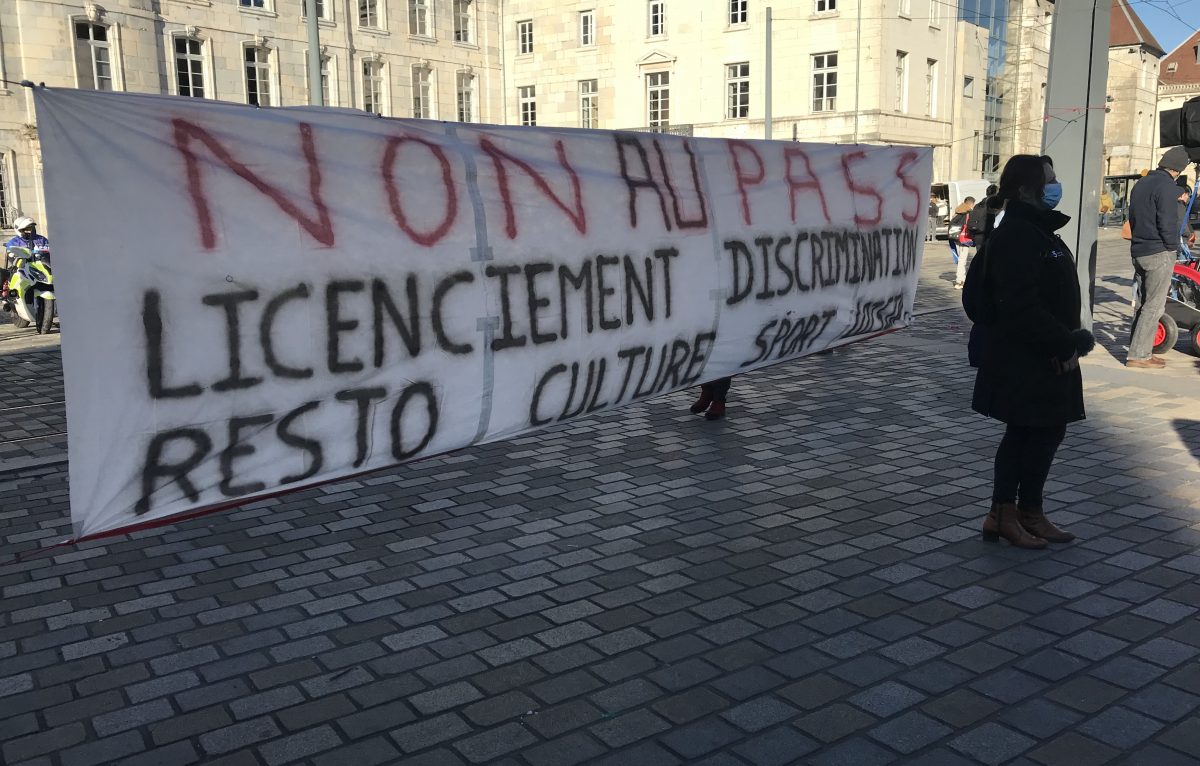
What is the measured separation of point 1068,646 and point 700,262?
9.88 ft

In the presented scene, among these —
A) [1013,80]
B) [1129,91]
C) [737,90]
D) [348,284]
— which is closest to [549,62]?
[737,90]

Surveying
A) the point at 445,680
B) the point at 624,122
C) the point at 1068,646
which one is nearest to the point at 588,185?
the point at 445,680

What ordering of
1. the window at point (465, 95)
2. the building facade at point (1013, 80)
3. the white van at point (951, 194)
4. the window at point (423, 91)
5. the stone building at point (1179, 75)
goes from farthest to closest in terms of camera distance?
the stone building at point (1179, 75), the building facade at point (1013, 80), the window at point (465, 95), the window at point (423, 91), the white van at point (951, 194)

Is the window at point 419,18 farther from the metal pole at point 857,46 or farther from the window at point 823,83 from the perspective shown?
the metal pole at point 857,46

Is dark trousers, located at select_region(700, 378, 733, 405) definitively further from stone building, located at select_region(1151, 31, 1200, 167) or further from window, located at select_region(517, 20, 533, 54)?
stone building, located at select_region(1151, 31, 1200, 167)

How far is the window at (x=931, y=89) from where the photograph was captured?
4431 centimetres

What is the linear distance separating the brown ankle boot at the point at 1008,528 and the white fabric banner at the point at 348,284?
6.20 ft

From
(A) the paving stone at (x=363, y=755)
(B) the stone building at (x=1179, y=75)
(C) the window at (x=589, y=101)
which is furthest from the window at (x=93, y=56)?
(B) the stone building at (x=1179, y=75)

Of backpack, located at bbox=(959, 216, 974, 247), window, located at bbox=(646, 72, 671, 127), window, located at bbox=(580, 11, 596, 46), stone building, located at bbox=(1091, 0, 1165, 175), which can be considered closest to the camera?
backpack, located at bbox=(959, 216, 974, 247)

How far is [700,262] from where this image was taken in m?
6.09

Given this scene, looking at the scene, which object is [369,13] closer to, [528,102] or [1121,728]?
[528,102]

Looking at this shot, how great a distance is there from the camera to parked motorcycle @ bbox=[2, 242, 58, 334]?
1490cm

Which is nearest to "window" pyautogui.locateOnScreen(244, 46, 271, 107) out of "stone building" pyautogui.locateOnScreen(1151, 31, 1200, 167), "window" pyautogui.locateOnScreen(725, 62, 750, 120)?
"window" pyautogui.locateOnScreen(725, 62, 750, 120)

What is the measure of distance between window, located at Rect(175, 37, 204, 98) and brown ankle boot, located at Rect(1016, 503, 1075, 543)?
34.6 metres
